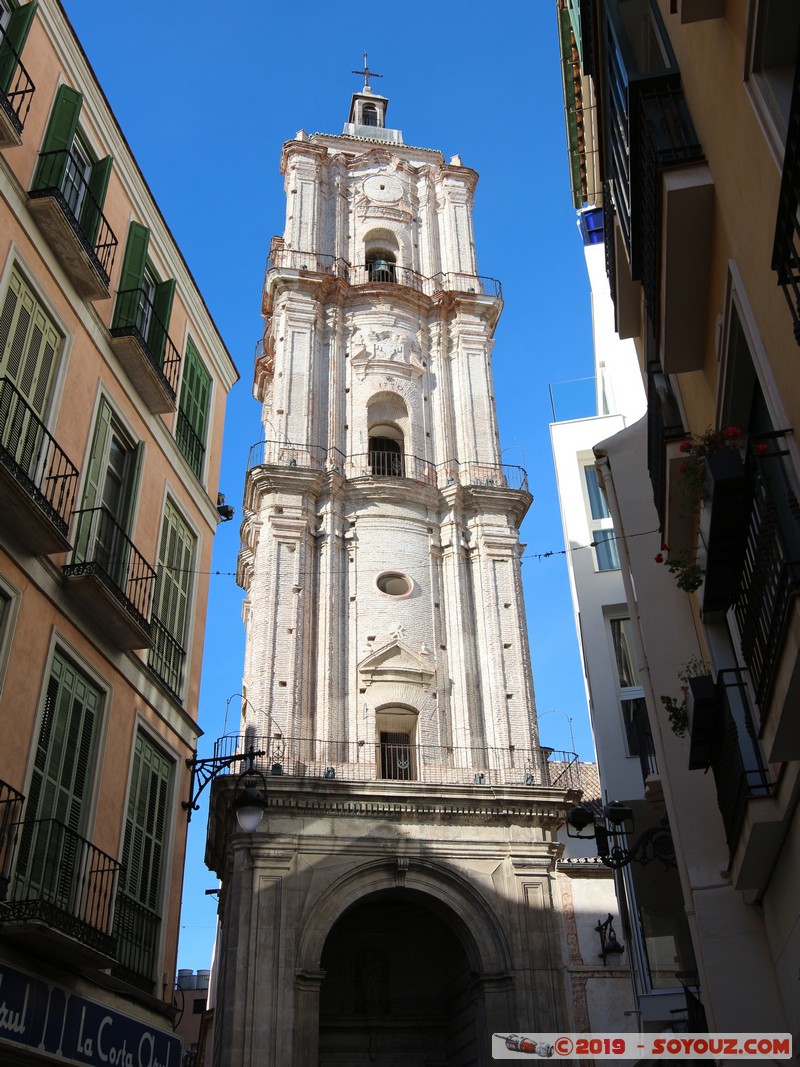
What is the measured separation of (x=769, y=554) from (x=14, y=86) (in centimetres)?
872

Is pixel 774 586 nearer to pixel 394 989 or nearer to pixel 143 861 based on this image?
pixel 143 861

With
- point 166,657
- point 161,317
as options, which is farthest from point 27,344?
point 166,657

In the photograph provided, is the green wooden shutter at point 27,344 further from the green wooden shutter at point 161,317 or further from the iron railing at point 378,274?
the iron railing at point 378,274

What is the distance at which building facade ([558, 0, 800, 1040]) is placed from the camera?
18.5 feet

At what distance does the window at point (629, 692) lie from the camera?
16.8m

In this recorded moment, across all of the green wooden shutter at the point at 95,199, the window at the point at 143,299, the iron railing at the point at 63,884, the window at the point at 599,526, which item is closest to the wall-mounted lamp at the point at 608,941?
the window at the point at 599,526

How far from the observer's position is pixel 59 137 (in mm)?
10961

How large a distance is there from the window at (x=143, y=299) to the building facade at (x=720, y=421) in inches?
218

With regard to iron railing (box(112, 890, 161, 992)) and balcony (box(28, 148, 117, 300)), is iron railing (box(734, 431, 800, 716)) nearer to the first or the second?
iron railing (box(112, 890, 161, 992))

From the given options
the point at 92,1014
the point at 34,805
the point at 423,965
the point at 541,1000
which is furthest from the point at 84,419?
the point at 423,965

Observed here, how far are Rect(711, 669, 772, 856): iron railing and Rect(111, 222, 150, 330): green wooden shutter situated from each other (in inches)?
305

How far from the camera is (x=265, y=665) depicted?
2314 cm

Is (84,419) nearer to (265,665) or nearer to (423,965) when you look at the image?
(265,665)

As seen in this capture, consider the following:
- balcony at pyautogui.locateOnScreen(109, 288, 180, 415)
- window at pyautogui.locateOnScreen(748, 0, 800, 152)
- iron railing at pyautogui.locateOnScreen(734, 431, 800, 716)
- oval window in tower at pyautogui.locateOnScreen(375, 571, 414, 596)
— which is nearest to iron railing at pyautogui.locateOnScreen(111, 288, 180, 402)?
balcony at pyautogui.locateOnScreen(109, 288, 180, 415)
